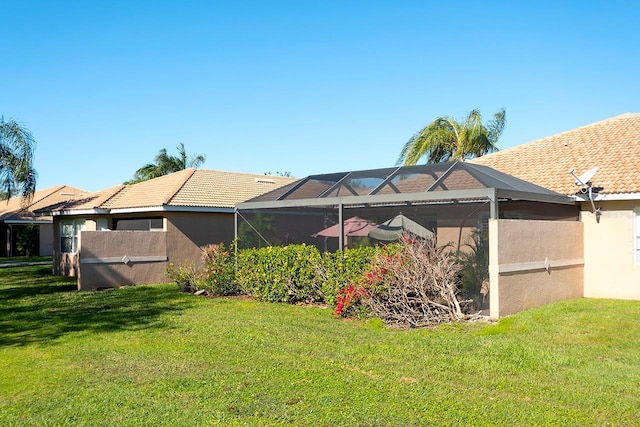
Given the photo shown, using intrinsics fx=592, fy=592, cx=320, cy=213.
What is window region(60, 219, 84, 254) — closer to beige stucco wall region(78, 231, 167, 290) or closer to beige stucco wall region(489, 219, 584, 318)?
beige stucco wall region(78, 231, 167, 290)

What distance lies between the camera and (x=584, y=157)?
17.3 meters

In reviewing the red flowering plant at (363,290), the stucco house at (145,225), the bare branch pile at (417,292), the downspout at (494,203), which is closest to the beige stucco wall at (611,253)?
the downspout at (494,203)

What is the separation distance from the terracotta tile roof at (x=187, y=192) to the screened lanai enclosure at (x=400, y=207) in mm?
4693

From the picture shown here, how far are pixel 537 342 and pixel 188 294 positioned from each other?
428 inches

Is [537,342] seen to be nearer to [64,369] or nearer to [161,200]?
[64,369]

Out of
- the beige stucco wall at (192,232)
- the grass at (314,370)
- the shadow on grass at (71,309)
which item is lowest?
the shadow on grass at (71,309)

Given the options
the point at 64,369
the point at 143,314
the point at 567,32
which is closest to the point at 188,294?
the point at 143,314

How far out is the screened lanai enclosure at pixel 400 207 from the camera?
13.2 m

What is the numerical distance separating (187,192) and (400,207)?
9852 millimetres

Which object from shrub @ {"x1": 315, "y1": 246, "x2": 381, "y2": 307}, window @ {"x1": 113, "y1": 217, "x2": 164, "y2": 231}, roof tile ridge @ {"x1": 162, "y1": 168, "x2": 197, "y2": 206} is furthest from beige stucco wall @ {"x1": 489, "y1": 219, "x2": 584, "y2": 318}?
window @ {"x1": 113, "y1": 217, "x2": 164, "y2": 231}

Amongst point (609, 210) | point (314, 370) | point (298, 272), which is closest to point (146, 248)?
point (298, 272)

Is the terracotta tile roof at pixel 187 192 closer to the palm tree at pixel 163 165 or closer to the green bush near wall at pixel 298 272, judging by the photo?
the green bush near wall at pixel 298 272

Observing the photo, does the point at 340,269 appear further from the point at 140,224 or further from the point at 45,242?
the point at 45,242

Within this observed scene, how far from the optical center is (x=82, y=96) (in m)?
22.7
